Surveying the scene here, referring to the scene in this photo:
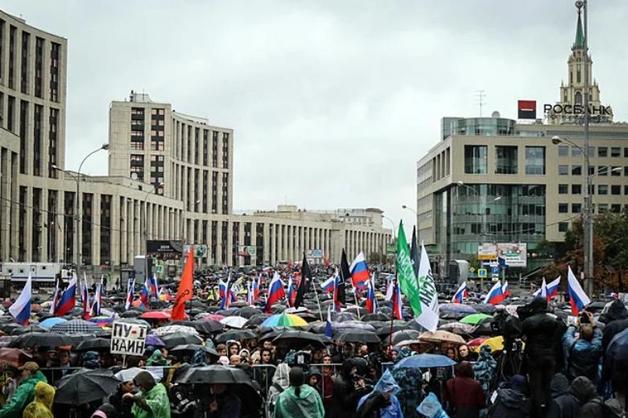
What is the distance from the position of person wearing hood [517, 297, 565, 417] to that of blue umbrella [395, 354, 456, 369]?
6.00 ft

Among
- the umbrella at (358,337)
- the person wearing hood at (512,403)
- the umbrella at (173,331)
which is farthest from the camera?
the umbrella at (173,331)

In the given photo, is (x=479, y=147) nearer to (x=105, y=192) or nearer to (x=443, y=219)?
(x=443, y=219)

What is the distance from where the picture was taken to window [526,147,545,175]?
87875 millimetres

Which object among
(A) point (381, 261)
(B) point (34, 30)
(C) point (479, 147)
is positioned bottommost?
(A) point (381, 261)

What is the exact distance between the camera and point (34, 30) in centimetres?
9219

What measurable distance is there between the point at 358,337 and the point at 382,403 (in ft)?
20.2

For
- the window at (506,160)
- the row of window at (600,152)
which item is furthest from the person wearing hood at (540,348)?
the row of window at (600,152)

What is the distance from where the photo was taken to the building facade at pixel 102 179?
87.6m

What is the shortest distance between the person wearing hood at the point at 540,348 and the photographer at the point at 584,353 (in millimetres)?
817

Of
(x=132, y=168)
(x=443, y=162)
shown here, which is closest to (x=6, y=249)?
(x=443, y=162)

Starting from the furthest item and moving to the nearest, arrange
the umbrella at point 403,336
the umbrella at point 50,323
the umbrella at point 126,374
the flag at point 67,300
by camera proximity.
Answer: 1. the flag at point 67,300
2. the umbrella at point 50,323
3. the umbrella at point 403,336
4. the umbrella at point 126,374

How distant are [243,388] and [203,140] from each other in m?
161

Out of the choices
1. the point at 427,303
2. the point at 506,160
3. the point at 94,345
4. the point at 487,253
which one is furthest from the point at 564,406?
the point at 506,160

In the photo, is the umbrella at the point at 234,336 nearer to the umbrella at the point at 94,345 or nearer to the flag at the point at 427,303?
the umbrella at the point at 94,345
